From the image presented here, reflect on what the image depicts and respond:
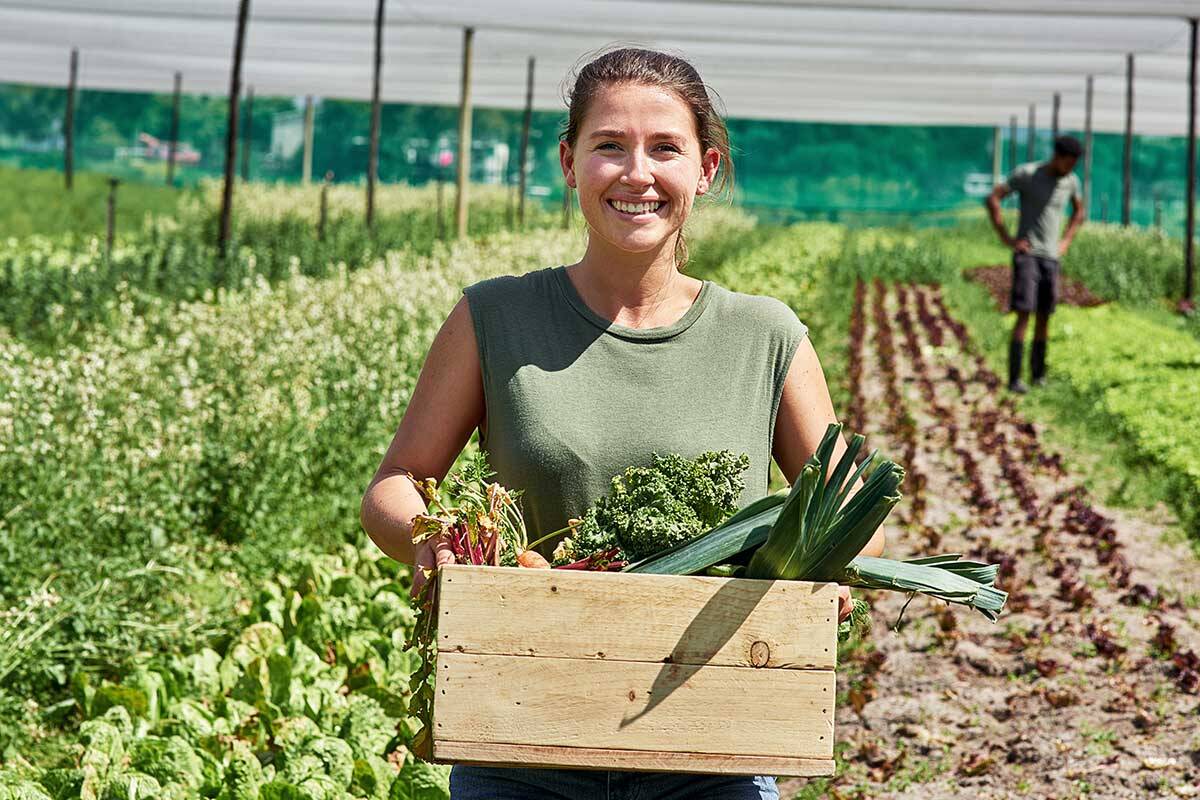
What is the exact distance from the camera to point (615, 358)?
1.95 m

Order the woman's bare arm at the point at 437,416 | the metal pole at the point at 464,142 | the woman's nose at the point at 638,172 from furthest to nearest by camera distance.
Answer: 1. the metal pole at the point at 464,142
2. the woman's bare arm at the point at 437,416
3. the woman's nose at the point at 638,172

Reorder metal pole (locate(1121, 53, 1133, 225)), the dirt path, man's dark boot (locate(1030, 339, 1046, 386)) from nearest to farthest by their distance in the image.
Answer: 1. the dirt path
2. man's dark boot (locate(1030, 339, 1046, 386))
3. metal pole (locate(1121, 53, 1133, 225))

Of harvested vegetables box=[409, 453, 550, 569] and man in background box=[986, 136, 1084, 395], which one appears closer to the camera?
harvested vegetables box=[409, 453, 550, 569]

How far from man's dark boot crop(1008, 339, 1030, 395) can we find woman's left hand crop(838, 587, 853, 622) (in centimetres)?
794

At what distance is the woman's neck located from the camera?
1.98 m

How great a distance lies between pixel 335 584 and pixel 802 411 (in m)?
2.78

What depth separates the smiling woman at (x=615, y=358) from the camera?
74.3 inches

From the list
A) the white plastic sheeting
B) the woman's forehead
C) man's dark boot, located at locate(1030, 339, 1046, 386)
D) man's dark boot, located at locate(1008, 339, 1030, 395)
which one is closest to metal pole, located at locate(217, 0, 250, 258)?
the white plastic sheeting

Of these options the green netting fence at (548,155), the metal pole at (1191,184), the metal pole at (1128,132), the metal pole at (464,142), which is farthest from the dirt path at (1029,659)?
the green netting fence at (548,155)

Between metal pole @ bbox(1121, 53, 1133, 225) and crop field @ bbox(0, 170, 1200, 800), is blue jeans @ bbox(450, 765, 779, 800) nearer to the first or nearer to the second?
crop field @ bbox(0, 170, 1200, 800)

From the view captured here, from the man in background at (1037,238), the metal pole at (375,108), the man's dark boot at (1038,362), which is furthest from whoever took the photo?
the metal pole at (375,108)

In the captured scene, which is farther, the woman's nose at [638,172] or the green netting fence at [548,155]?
the green netting fence at [548,155]

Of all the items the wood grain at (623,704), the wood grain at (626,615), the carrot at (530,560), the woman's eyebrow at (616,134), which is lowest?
the wood grain at (623,704)

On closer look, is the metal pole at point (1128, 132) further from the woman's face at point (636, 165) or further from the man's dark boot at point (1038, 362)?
the woman's face at point (636, 165)
